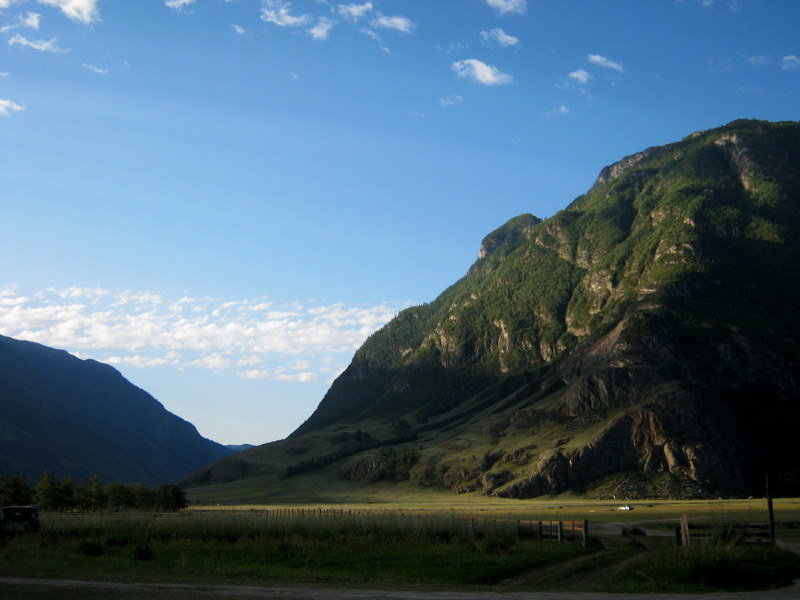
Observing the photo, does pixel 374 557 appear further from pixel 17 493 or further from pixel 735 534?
pixel 17 493

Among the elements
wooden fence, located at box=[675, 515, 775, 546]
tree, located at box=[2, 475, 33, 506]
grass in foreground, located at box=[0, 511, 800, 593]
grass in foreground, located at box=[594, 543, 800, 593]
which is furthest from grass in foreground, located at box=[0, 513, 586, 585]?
tree, located at box=[2, 475, 33, 506]

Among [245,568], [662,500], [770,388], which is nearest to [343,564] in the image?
[245,568]

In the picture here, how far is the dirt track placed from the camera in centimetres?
2305

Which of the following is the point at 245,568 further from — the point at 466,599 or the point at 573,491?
the point at 573,491

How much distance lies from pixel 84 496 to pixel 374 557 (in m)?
93.9

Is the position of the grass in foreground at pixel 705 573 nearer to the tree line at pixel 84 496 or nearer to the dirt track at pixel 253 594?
the dirt track at pixel 253 594

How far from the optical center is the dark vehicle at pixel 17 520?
41844 millimetres

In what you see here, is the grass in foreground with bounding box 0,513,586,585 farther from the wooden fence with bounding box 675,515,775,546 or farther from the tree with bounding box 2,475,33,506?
the tree with bounding box 2,475,33,506

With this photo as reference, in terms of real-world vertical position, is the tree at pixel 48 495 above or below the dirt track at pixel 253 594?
below

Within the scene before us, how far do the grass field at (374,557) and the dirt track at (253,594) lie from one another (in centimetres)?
189

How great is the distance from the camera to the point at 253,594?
941 inches

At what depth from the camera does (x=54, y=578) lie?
2772cm

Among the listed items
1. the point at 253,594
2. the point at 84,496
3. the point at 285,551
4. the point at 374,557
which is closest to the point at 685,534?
the point at 374,557

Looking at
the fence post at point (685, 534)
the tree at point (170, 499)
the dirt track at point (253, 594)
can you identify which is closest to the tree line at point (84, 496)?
the tree at point (170, 499)
